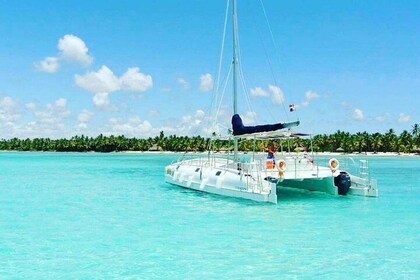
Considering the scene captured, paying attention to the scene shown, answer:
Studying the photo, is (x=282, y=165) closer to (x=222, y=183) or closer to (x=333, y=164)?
(x=333, y=164)

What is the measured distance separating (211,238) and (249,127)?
10.3 meters

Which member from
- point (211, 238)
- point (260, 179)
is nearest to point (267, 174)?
point (260, 179)

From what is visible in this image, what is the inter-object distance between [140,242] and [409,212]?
11862 mm

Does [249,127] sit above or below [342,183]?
above

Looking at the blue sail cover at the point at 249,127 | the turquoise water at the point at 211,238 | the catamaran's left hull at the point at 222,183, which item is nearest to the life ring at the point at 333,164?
the turquoise water at the point at 211,238

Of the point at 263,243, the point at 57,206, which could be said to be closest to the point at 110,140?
the point at 57,206

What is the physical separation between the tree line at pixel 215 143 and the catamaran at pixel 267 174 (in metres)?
43.1

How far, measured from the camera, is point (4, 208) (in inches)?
845

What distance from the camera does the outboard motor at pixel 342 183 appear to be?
2273 cm

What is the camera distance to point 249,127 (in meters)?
23.6

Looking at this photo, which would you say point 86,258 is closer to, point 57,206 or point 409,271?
point 409,271

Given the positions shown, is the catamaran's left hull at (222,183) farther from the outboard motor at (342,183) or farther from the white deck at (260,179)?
the outboard motor at (342,183)

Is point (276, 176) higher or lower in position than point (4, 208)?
higher

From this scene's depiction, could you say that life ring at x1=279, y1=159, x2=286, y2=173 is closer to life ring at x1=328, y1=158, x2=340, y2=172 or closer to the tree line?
life ring at x1=328, y1=158, x2=340, y2=172
